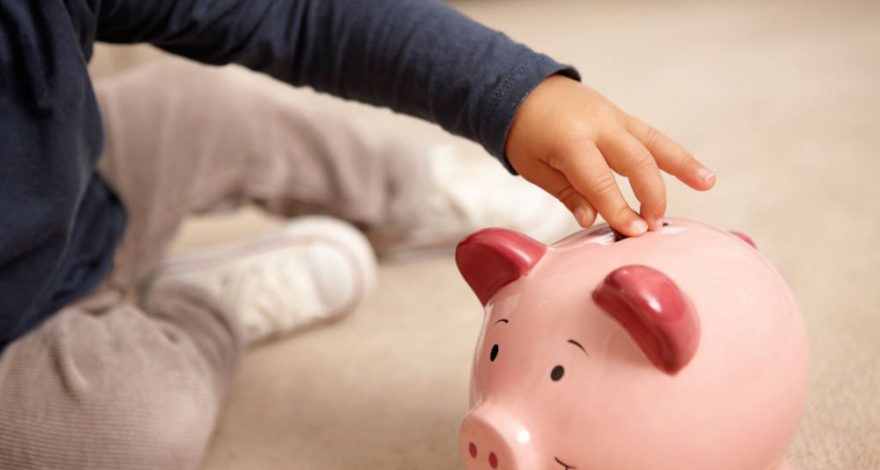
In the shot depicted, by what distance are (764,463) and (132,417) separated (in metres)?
0.39

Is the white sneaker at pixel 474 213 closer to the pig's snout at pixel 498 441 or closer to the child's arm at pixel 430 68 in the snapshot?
the child's arm at pixel 430 68

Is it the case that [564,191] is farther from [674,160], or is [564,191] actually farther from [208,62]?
[208,62]

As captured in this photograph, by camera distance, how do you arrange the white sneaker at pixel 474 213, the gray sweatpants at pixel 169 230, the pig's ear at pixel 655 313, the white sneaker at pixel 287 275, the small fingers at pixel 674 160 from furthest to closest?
the white sneaker at pixel 474 213, the white sneaker at pixel 287 275, the gray sweatpants at pixel 169 230, the small fingers at pixel 674 160, the pig's ear at pixel 655 313

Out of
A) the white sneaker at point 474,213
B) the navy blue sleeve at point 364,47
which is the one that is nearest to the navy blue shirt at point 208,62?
the navy blue sleeve at point 364,47

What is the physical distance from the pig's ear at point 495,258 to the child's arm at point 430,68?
0.05 meters

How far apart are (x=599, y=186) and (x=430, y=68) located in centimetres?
15

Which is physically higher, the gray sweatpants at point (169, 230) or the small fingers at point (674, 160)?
the small fingers at point (674, 160)

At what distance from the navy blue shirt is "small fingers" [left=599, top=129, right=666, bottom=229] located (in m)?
0.07

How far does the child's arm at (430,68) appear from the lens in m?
0.52

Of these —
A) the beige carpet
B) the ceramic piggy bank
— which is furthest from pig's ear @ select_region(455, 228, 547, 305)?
the beige carpet

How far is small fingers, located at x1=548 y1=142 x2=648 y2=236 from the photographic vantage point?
1.62ft

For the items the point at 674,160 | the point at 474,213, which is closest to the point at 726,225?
the point at 474,213

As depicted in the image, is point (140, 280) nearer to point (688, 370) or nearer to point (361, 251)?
point (361, 251)

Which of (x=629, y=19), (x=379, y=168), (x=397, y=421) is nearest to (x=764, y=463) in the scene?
(x=397, y=421)
